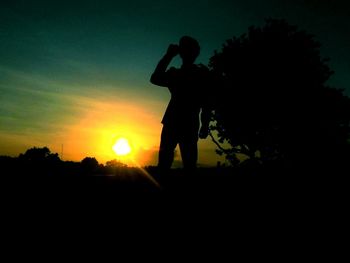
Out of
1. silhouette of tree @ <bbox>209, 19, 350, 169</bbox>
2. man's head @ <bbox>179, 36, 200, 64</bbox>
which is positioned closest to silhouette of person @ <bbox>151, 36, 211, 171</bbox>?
man's head @ <bbox>179, 36, 200, 64</bbox>

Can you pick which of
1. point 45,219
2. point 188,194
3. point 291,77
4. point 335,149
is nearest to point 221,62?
→ point 291,77

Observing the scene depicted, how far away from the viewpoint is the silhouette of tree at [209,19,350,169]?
23969 millimetres

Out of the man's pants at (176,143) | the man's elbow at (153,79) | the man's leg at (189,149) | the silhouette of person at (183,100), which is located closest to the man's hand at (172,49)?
the silhouette of person at (183,100)

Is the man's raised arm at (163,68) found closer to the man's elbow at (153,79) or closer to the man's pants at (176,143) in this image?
the man's elbow at (153,79)

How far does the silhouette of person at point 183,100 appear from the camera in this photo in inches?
208

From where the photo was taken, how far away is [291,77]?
24031 mm

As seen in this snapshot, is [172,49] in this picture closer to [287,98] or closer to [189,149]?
[189,149]

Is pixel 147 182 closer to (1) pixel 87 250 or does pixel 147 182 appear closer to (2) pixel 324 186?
(1) pixel 87 250

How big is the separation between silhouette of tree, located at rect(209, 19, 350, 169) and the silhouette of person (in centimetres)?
1817

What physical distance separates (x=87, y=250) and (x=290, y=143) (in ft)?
77.3

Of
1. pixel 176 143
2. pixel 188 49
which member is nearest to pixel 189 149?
pixel 176 143

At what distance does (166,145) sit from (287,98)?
2060cm

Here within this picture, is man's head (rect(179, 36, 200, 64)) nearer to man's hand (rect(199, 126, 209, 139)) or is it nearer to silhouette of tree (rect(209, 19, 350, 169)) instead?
man's hand (rect(199, 126, 209, 139))

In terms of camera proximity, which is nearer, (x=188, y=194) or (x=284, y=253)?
(x=284, y=253)
